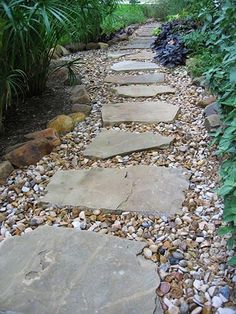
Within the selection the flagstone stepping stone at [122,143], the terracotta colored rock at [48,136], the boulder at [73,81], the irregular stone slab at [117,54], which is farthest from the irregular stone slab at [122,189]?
the irregular stone slab at [117,54]

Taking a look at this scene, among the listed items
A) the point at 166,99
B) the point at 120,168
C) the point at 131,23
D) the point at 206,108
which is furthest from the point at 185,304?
the point at 131,23

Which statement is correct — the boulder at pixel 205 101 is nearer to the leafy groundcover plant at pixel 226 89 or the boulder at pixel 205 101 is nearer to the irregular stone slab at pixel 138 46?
the leafy groundcover plant at pixel 226 89

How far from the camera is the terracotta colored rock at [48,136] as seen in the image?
2010 millimetres

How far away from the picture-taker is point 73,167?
182cm

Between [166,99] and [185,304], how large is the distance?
185 cm

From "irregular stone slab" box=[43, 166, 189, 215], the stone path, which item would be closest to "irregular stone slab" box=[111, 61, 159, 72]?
the stone path

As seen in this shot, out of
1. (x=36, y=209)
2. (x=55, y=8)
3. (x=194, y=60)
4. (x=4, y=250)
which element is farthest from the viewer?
(x=194, y=60)

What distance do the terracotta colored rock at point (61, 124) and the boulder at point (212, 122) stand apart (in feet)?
2.62

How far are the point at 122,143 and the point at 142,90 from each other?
3.21ft

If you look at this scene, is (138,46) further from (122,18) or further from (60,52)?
(122,18)

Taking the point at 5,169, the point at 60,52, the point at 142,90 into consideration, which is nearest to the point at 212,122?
the point at 142,90

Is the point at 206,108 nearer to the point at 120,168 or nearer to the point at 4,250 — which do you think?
the point at 120,168

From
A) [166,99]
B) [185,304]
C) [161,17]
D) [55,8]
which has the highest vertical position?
[55,8]

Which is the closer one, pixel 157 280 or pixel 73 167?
pixel 157 280
